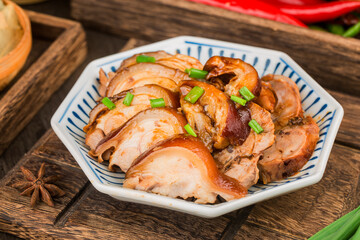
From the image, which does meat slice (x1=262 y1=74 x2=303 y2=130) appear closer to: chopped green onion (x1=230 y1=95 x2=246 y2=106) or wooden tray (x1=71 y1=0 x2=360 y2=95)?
chopped green onion (x1=230 y1=95 x2=246 y2=106)

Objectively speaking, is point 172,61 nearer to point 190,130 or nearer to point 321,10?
point 190,130

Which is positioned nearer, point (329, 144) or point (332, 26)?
point (329, 144)

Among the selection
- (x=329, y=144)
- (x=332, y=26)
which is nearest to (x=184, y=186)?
(x=329, y=144)

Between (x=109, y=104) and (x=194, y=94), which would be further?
(x=109, y=104)

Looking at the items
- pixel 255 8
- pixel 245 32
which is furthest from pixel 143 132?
pixel 255 8

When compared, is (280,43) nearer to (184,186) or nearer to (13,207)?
(184,186)

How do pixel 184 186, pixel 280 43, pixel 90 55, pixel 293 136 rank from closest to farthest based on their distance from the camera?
pixel 184 186 → pixel 293 136 → pixel 280 43 → pixel 90 55
